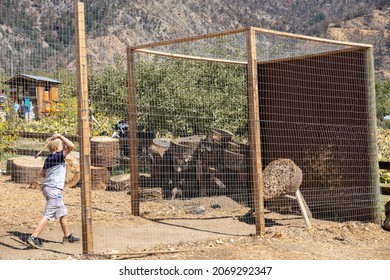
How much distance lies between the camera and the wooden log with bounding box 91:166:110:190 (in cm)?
1191

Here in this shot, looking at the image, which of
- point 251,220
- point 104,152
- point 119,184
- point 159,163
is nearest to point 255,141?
point 251,220

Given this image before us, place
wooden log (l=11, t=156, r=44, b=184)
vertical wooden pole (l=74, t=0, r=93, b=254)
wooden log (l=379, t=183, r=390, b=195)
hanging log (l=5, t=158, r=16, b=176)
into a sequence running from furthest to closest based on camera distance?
hanging log (l=5, t=158, r=16, b=176) → wooden log (l=11, t=156, r=44, b=184) → wooden log (l=379, t=183, r=390, b=195) → vertical wooden pole (l=74, t=0, r=93, b=254)

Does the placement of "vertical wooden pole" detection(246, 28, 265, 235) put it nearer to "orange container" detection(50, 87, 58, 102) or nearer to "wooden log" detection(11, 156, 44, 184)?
"orange container" detection(50, 87, 58, 102)

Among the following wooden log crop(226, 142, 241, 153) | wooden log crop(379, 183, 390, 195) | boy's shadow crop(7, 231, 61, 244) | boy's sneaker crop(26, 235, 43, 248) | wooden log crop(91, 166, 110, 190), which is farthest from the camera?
wooden log crop(91, 166, 110, 190)

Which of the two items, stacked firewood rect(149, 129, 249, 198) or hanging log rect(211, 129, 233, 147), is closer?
stacked firewood rect(149, 129, 249, 198)

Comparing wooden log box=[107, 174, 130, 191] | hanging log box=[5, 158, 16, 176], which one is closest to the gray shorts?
wooden log box=[107, 174, 130, 191]

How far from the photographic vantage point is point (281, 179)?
29.0ft

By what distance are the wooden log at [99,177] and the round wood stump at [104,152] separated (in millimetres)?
369

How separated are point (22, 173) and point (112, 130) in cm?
371

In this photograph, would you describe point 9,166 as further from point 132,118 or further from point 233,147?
point 233,147

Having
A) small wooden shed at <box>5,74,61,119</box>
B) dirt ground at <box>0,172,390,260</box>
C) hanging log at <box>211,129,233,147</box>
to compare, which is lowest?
dirt ground at <box>0,172,390,260</box>

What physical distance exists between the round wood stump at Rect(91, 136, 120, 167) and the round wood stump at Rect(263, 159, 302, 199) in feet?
13.9

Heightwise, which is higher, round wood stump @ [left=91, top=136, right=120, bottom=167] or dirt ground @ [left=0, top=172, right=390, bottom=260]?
round wood stump @ [left=91, top=136, right=120, bottom=167]

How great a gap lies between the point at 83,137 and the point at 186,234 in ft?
7.49
